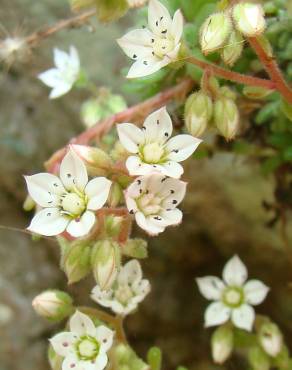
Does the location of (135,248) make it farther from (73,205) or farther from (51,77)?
(51,77)

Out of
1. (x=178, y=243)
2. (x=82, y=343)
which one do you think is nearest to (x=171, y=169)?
(x=82, y=343)

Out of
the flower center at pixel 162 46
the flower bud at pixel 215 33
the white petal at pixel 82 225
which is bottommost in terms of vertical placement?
the white petal at pixel 82 225

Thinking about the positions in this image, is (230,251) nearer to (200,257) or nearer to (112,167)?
(200,257)

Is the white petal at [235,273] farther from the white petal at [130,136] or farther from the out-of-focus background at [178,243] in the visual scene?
the white petal at [130,136]

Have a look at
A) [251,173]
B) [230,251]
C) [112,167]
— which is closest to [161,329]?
[230,251]

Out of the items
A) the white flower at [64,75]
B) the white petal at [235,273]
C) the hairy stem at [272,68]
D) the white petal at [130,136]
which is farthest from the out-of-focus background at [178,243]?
the white petal at [130,136]

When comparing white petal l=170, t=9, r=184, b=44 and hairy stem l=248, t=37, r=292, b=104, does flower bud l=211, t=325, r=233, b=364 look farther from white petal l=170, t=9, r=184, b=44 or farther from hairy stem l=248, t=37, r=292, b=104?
white petal l=170, t=9, r=184, b=44
